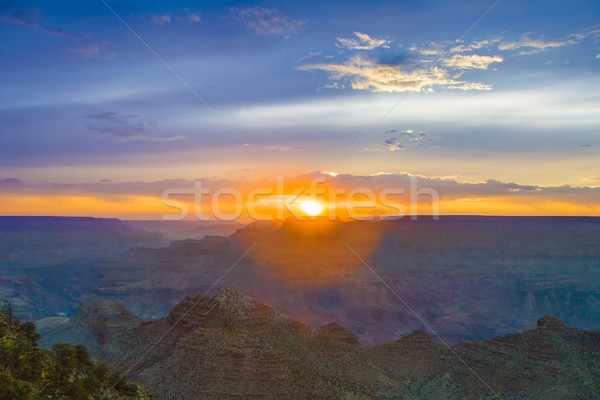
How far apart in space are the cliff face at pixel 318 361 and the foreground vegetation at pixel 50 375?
15.0m

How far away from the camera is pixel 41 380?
32.2 m

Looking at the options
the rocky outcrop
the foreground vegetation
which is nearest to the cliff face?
the rocky outcrop

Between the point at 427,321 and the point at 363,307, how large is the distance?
825 inches

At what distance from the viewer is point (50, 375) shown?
1275 inches

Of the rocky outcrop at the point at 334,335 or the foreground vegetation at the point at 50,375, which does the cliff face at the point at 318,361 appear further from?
the foreground vegetation at the point at 50,375

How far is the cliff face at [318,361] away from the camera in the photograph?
5394 centimetres

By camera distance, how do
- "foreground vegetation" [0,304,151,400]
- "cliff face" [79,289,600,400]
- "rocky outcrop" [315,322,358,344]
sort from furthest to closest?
"rocky outcrop" [315,322,358,344], "cliff face" [79,289,600,400], "foreground vegetation" [0,304,151,400]

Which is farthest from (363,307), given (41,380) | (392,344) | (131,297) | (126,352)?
(41,380)

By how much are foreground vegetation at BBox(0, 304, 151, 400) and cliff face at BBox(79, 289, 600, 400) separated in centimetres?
1501

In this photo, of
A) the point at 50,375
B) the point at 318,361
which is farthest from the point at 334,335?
the point at 50,375

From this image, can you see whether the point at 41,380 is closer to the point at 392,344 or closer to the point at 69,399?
the point at 69,399

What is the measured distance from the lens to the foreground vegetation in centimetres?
2823

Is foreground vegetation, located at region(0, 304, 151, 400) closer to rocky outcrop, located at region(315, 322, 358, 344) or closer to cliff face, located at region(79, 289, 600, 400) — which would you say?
cliff face, located at region(79, 289, 600, 400)

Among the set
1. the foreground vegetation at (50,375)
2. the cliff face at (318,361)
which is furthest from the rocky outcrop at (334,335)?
the foreground vegetation at (50,375)
